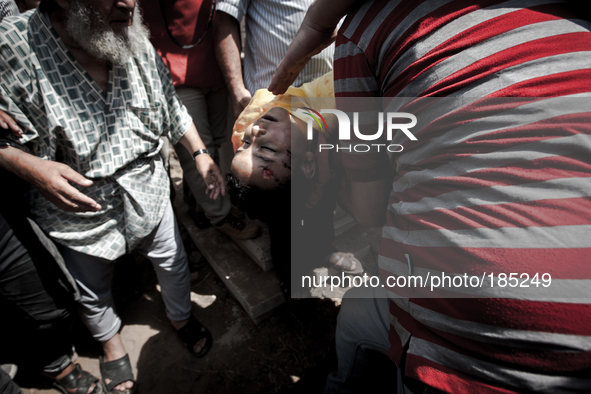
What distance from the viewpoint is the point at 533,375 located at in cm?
70

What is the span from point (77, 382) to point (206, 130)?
7.87 ft

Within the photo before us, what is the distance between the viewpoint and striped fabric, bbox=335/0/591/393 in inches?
27.3

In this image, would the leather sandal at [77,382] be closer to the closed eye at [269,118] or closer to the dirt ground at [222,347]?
the dirt ground at [222,347]

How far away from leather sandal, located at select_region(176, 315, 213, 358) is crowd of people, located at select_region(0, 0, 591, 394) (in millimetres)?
20

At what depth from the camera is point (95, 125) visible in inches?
69.7

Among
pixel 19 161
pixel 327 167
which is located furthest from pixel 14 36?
pixel 327 167

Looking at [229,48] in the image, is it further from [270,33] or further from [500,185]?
[500,185]

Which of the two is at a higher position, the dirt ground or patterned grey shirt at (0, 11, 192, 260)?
patterned grey shirt at (0, 11, 192, 260)

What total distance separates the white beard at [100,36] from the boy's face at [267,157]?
0.92 metres

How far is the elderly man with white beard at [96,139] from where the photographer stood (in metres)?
1.56

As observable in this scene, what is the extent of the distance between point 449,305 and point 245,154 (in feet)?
4.54

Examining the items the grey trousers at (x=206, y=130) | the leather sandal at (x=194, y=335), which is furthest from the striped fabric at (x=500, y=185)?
the grey trousers at (x=206, y=130)

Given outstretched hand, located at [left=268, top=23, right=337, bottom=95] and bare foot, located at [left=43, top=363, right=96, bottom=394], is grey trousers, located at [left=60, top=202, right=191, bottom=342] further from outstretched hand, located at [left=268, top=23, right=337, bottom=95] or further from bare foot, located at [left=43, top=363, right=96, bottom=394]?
outstretched hand, located at [left=268, top=23, right=337, bottom=95]

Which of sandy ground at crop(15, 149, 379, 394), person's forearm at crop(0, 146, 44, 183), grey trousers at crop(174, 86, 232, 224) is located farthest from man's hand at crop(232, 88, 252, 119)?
sandy ground at crop(15, 149, 379, 394)
